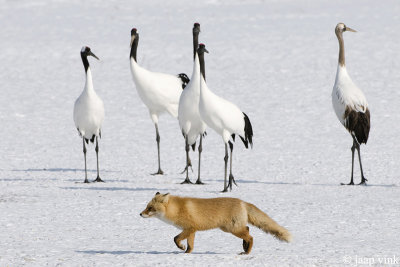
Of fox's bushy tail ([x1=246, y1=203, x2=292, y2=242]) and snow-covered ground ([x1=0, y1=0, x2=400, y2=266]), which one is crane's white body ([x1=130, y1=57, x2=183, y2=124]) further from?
fox's bushy tail ([x1=246, y1=203, x2=292, y2=242])

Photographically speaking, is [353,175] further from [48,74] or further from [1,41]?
[1,41]

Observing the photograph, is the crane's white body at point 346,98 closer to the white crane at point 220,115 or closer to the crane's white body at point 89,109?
the white crane at point 220,115

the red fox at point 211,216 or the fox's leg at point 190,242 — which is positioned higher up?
the red fox at point 211,216

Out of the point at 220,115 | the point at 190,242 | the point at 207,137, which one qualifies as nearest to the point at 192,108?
the point at 220,115

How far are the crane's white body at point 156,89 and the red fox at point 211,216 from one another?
6.43 meters

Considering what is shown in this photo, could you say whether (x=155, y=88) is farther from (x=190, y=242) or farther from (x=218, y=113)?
(x=190, y=242)

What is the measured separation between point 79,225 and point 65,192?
2414mm

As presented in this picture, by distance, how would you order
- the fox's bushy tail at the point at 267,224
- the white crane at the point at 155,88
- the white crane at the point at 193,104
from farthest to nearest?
the white crane at the point at 155,88, the white crane at the point at 193,104, the fox's bushy tail at the point at 267,224

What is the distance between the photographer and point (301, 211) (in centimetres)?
907

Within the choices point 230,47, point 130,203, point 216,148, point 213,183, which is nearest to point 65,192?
point 130,203

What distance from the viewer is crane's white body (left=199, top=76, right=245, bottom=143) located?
10633mm

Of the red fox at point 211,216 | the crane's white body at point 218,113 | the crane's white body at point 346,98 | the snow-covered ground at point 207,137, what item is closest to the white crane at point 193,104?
the crane's white body at point 218,113

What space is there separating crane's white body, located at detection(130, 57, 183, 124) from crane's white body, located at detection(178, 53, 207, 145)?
3.95 ft

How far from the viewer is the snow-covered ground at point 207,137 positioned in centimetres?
744
